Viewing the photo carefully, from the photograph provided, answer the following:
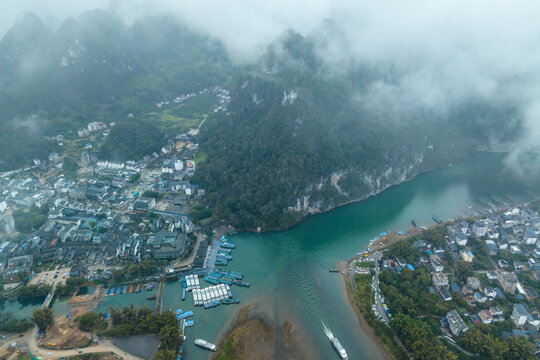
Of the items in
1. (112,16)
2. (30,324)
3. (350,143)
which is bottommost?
(30,324)

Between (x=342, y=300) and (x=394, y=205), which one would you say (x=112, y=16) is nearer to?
(x=394, y=205)

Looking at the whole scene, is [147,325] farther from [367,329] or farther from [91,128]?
[91,128]

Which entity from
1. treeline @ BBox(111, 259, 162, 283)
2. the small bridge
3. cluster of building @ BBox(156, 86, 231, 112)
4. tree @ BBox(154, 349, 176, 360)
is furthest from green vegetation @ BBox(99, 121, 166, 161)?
tree @ BBox(154, 349, 176, 360)

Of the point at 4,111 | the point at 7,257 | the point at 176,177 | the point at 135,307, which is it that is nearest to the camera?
the point at 135,307

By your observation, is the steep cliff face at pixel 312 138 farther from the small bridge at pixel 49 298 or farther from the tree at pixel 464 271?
the small bridge at pixel 49 298

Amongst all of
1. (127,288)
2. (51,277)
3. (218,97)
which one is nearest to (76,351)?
(127,288)

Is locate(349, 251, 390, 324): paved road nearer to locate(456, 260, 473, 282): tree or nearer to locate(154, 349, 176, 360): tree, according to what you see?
locate(456, 260, 473, 282): tree

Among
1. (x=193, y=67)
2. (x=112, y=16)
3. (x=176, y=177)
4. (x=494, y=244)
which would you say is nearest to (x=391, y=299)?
(x=494, y=244)

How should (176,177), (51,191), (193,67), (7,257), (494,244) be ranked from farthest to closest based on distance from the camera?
(193,67), (176,177), (51,191), (494,244), (7,257)
